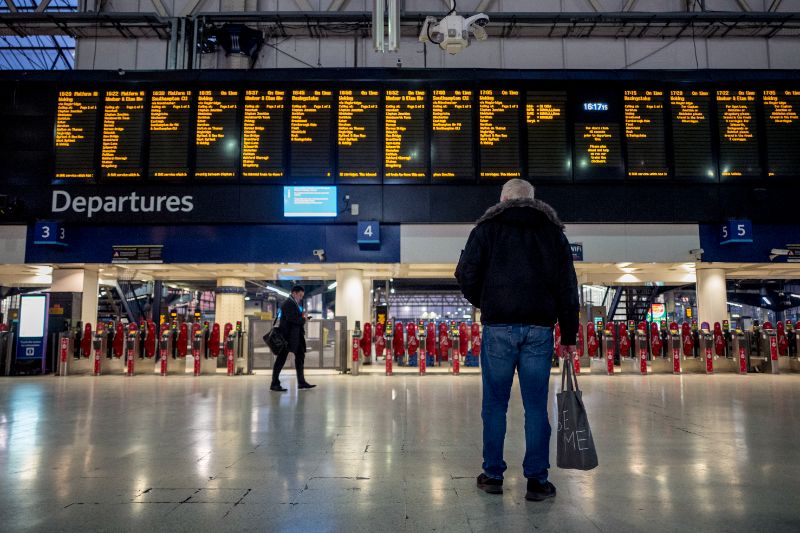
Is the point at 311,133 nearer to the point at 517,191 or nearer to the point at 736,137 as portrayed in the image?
the point at 517,191

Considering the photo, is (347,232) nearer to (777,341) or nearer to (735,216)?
(735,216)

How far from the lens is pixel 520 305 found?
304cm

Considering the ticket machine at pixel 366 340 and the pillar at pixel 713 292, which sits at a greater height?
the pillar at pixel 713 292

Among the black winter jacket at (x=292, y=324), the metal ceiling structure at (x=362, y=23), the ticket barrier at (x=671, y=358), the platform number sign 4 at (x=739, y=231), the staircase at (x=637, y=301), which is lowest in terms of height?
the ticket barrier at (x=671, y=358)

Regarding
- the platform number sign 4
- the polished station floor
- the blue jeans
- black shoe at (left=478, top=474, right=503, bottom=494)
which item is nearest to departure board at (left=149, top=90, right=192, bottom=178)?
the polished station floor

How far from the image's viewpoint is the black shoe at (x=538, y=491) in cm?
279

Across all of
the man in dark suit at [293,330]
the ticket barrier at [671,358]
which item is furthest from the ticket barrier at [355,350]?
the ticket barrier at [671,358]

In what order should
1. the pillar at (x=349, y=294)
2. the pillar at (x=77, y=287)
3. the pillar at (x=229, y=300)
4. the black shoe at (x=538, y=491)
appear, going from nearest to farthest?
the black shoe at (x=538, y=491), the pillar at (x=77, y=287), the pillar at (x=349, y=294), the pillar at (x=229, y=300)

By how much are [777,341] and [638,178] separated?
6.15 metres

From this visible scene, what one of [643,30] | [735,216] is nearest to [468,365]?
[735,216]

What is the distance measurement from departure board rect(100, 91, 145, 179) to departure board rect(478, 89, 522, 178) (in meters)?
6.51

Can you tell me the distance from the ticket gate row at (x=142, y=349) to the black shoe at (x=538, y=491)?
1010 centimetres

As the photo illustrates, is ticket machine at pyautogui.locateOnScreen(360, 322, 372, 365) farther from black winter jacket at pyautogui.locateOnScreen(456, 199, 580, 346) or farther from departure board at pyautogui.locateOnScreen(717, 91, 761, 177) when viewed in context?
black winter jacket at pyautogui.locateOnScreen(456, 199, 580, 346)

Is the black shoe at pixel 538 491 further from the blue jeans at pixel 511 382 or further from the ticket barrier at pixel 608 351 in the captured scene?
the ticket barrier at pixel 608 351
